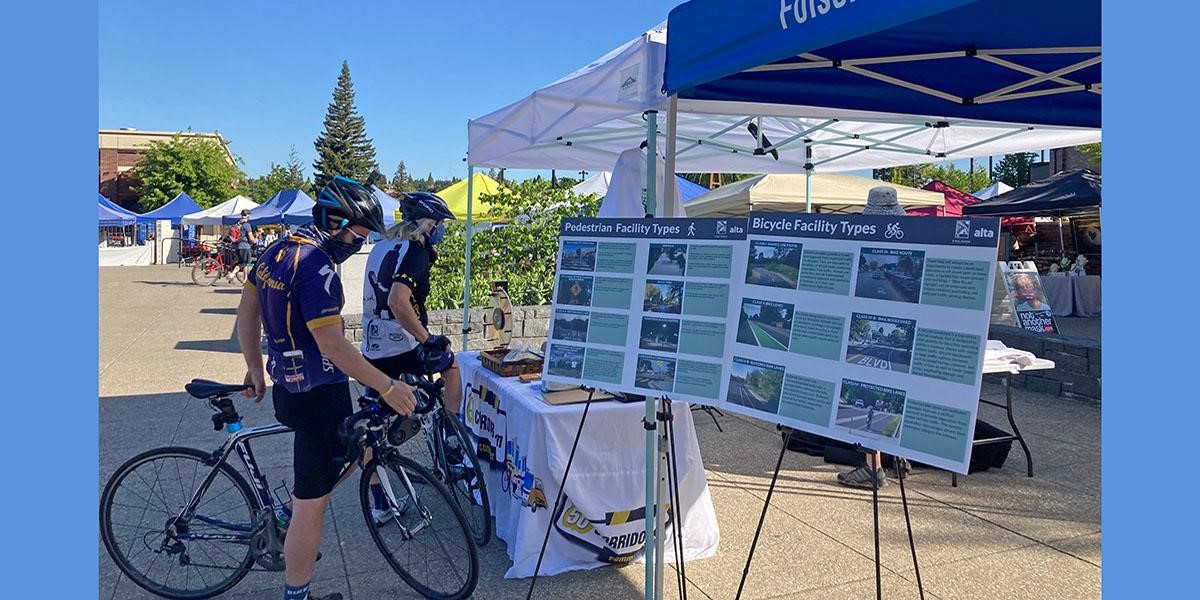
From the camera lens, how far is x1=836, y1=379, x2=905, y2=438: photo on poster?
2115 mm

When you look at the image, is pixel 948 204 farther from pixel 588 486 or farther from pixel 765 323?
pixel 765 323

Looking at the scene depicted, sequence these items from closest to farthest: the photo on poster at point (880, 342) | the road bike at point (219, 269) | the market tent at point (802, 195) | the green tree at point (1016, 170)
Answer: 1. the photo on poster at point (880, 342)
2. the market tent at point (802, 195)
3. the road bike at point (219, 269)
4. the green tree at point (1016, 170)

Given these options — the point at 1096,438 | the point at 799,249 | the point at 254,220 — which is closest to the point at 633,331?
the point at 799,249

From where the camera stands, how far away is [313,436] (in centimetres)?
Answer: 276

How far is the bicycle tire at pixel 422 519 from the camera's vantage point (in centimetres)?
314

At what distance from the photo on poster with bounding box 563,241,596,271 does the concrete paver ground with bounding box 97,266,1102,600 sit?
1.52 m

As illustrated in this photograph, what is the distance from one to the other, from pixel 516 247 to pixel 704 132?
5.60m

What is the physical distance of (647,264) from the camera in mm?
2781

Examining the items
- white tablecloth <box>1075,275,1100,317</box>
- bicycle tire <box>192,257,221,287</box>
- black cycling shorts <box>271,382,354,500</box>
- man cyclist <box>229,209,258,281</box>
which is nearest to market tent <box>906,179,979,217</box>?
white tablecloth <box>1075,275,1100,317</box>

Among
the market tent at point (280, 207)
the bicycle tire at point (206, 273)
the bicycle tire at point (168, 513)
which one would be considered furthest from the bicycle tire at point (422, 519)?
the bicycle tire at point (206, 273)

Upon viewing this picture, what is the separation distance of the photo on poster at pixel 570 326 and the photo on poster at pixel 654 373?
0.93 ft

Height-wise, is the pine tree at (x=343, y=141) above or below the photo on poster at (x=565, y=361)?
above

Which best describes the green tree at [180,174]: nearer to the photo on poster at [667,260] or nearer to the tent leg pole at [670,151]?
the tent leg pole at [670,151]

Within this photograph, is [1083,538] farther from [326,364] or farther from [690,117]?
[326,364]
